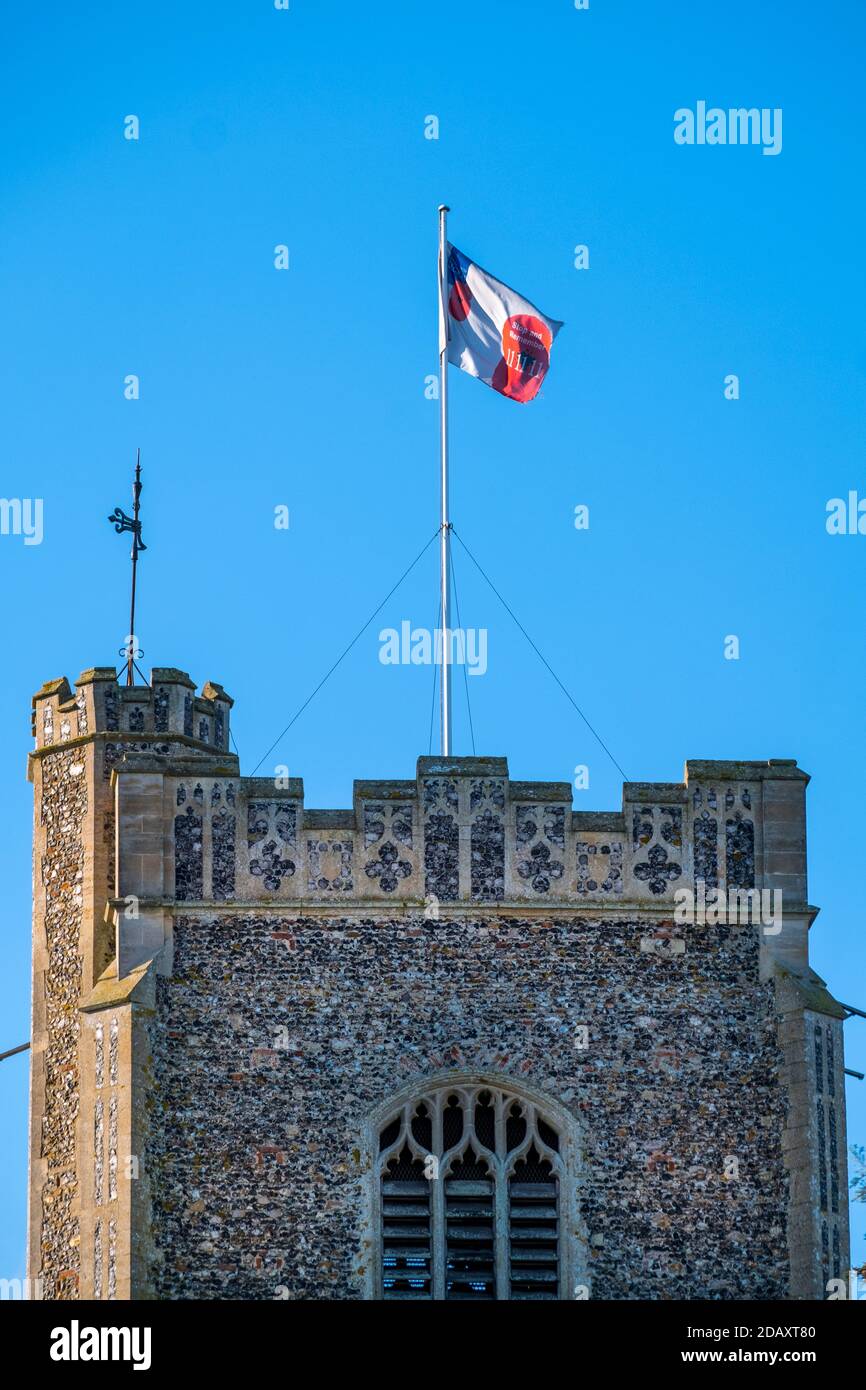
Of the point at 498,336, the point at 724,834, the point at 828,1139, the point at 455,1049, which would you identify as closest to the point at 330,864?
the point at 455,1049

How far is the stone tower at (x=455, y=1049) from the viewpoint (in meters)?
49.6

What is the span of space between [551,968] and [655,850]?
2.06 metres

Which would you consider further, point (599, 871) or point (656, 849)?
point (656, 849)

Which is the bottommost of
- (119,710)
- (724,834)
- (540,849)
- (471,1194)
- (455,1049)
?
(471,1194)

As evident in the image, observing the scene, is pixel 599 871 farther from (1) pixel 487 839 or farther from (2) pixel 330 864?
(2) pixel 330 864

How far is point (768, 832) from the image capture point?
51.9 meters

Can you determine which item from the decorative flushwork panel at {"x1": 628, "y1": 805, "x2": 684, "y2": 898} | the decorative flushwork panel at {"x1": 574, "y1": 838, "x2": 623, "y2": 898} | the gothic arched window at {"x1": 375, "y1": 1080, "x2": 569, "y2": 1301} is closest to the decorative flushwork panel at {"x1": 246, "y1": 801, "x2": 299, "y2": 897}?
the gothic arched window at {"x1": 375, "y1": 1080, "x2": 569, "y2": 1301}

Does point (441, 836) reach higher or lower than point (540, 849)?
higher

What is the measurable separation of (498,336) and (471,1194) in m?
11.9

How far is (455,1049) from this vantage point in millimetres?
50281

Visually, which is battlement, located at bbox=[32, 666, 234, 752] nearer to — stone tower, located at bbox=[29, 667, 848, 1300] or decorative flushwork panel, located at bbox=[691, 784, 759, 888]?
stone tower, located at bbox=[29, 667, 848, 1300]
